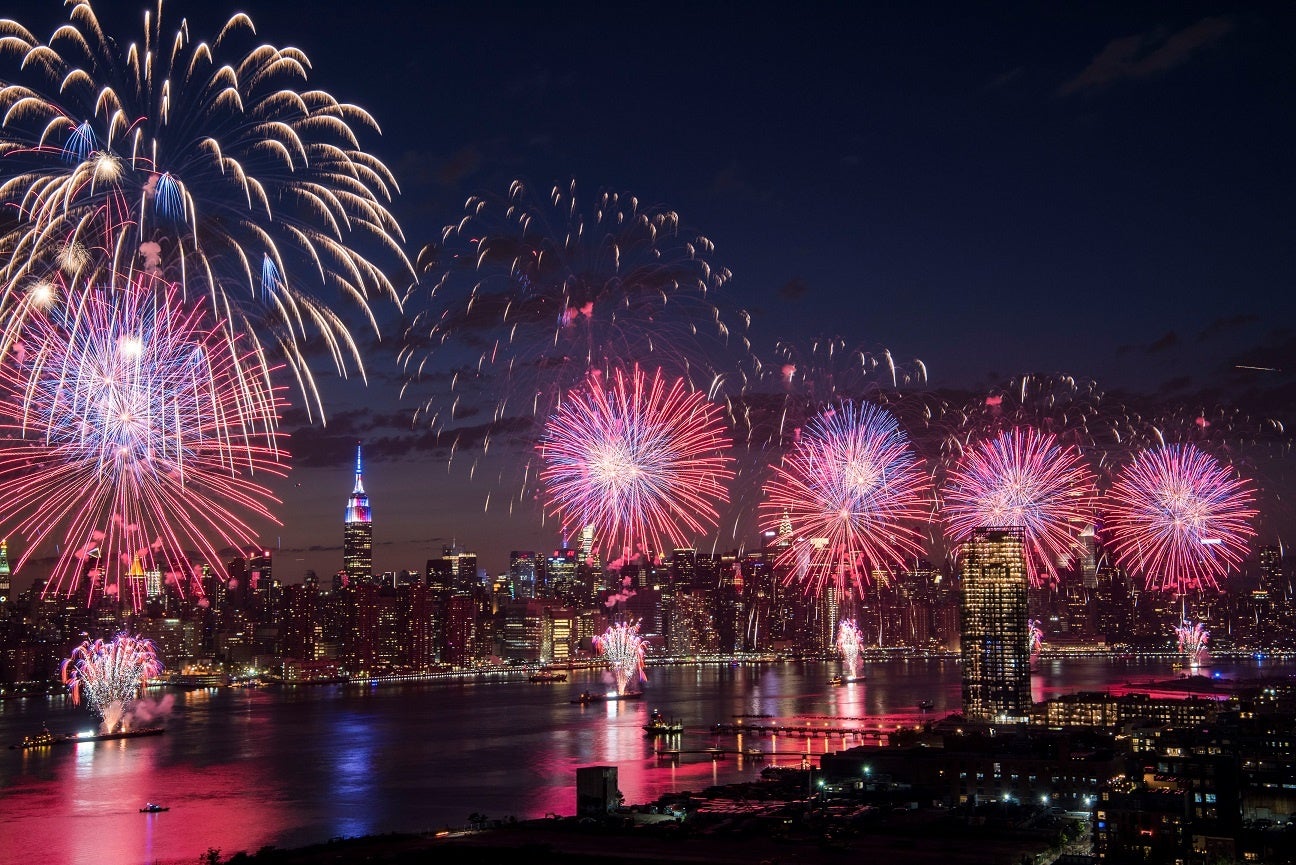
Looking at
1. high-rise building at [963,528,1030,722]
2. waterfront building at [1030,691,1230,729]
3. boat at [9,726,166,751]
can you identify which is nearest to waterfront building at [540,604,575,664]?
boat at [9,726,166,751]

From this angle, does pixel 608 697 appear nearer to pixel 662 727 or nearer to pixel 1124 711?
pixel 662 727

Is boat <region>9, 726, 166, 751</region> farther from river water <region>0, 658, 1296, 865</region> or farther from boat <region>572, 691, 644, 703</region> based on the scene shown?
boat <region>572, 691, 644, 703</region>

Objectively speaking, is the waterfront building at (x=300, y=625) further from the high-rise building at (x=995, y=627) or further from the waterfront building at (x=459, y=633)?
the high-rise building at (x=995, y=627)

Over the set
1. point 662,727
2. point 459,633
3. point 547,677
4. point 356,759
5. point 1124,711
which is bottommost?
point 547,677

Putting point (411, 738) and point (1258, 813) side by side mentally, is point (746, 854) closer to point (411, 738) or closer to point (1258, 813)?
point (1258, 813)

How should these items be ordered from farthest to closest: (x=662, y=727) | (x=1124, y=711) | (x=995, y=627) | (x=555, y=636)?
(x=555, y=636) < (x=995, y=627) < (x=662, y=727) < (x=1124, y=711)

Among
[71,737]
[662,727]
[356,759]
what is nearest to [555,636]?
[662,727]

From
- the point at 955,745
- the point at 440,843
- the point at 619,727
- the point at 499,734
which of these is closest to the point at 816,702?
the point at 619,727
